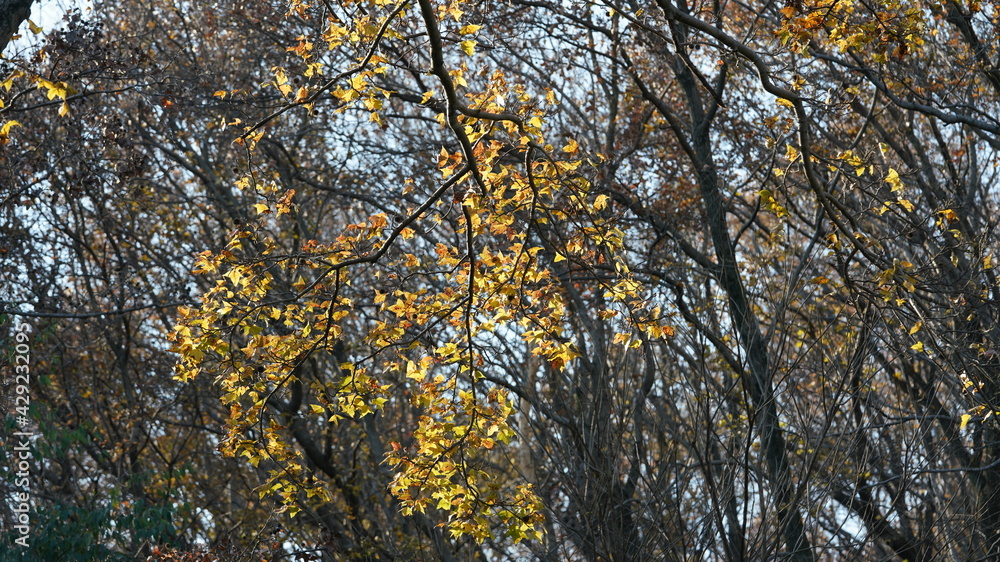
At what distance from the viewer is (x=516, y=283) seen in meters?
4.54

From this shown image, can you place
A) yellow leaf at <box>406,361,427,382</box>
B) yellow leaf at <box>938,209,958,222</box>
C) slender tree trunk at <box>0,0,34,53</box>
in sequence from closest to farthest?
yellow leaf at <box>406,361,427,382</box>, slender tree trunk at <box>0,0,34,53</box>, yellow leaf at <box>938,209,958,222</box>

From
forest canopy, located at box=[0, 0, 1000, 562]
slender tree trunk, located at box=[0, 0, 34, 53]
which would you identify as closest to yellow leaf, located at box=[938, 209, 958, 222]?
forest canopy, located at box=[0, 0, 1000, 562]

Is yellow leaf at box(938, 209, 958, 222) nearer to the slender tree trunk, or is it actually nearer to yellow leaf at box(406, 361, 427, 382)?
yellow leaf at box(406, 361, 427, 382)

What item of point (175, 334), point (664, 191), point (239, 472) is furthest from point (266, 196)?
point (239, 472)

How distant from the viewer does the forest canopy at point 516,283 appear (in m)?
4.53

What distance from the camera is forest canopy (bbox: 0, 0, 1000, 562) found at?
14.9ft

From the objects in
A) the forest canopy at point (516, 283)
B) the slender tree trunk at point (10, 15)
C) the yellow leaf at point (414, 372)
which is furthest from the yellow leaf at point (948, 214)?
the slender tree trunk at point (10, 15)

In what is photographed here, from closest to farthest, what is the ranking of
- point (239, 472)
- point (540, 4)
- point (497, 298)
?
point (497, 298) → point (540, 4) → point (239, 472)

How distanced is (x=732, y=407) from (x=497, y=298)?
4641mm

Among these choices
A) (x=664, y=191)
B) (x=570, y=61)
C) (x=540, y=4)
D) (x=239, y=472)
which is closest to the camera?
(x=540, y=4)

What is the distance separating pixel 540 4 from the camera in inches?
365

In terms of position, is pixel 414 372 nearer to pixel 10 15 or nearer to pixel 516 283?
pixel 516 283

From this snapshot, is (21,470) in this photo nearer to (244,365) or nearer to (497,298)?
(244,365)

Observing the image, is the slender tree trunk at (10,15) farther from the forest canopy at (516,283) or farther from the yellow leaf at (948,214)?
the yellow leaf at (948,214)
